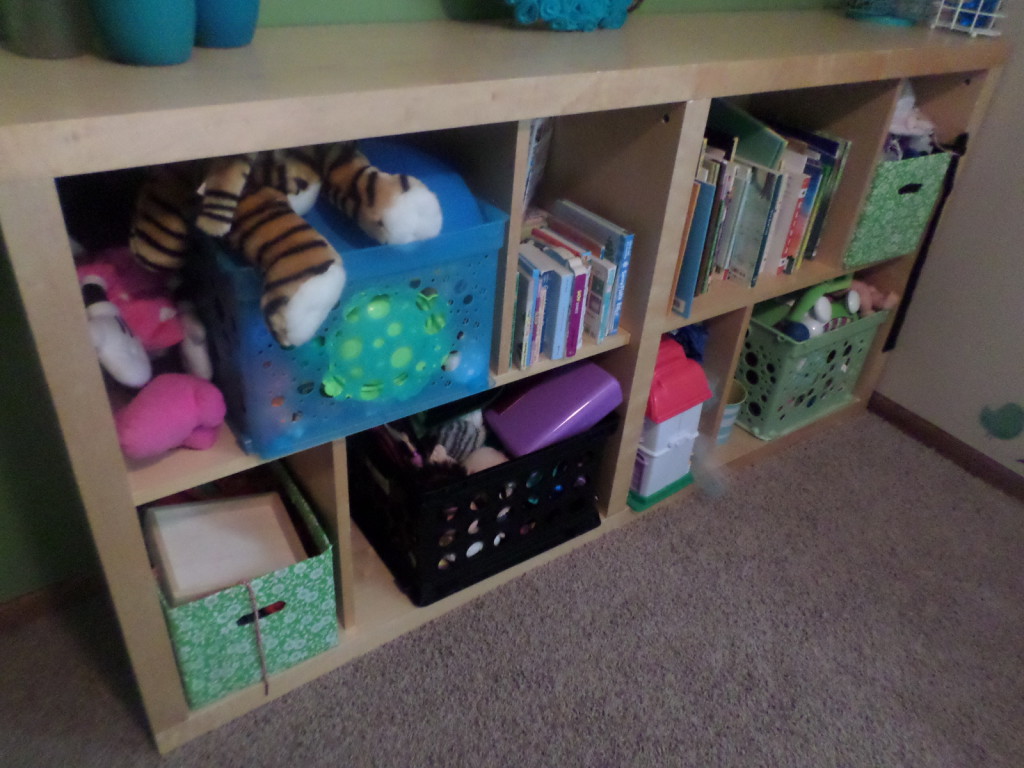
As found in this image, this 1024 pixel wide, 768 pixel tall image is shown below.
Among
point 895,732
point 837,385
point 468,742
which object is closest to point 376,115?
point 468,742

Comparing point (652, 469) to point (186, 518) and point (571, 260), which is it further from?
point (186, 518)

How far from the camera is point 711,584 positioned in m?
1.32

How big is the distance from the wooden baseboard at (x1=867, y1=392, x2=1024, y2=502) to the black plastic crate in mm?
884

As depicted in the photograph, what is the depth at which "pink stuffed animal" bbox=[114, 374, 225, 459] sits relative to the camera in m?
0.81

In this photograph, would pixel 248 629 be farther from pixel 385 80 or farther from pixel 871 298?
pixel 871 298

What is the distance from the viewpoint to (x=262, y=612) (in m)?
1.01

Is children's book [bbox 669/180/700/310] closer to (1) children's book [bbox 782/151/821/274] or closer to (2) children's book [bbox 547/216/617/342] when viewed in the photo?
(2) children's book [bbox 547/216/617/342]

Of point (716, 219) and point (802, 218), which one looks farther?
point (802, 218)

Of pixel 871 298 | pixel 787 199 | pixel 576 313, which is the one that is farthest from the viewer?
pixel 871 298

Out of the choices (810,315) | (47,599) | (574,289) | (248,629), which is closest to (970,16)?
(810,315)

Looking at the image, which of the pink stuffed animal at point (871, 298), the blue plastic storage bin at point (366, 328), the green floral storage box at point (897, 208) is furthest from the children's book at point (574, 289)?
the pink stuffed animal at point (871, 298)

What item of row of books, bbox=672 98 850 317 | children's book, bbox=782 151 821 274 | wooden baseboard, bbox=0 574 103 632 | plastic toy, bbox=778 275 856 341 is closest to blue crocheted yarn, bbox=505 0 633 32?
row of books, bbox=672 98 850 317

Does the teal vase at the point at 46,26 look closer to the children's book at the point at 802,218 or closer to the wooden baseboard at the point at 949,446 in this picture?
the children's book at the point at 802,218

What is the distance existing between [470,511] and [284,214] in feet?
1.82
